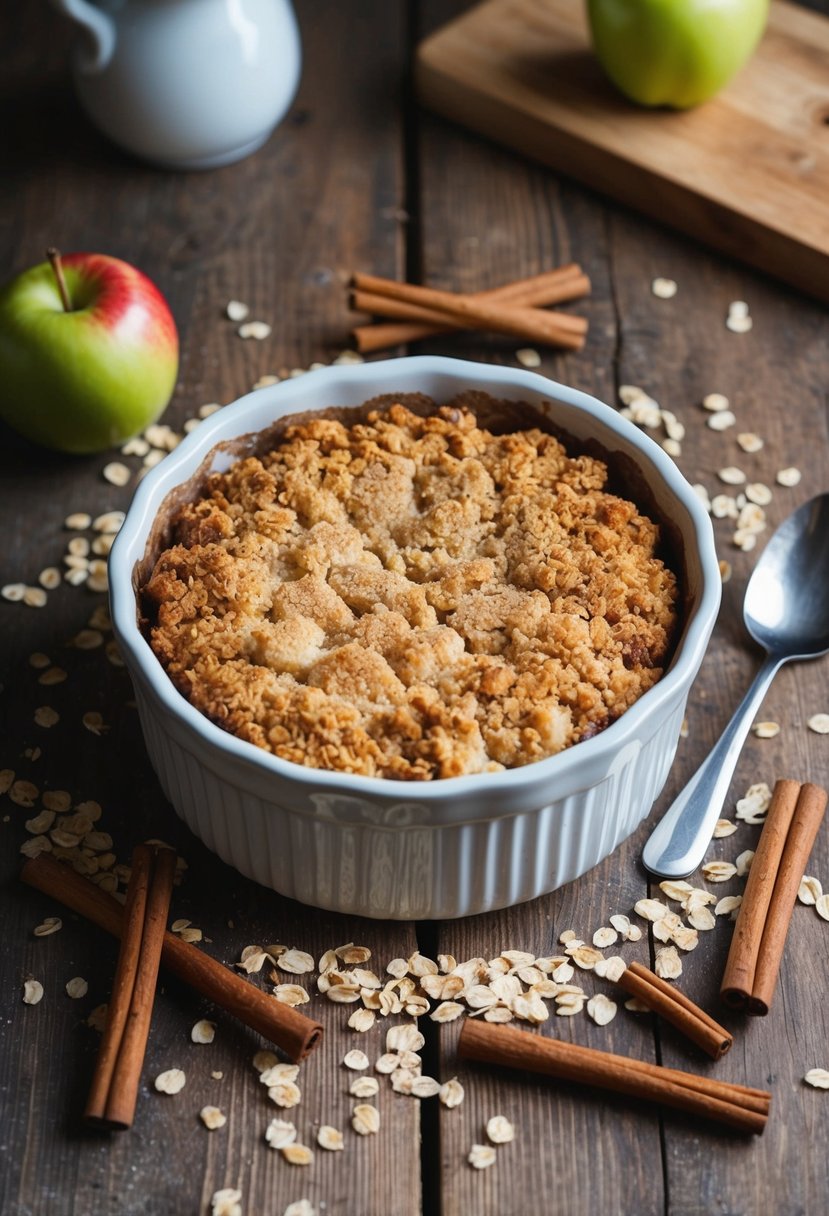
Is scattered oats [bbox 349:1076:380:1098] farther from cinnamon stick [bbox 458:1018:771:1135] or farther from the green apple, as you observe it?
the green apple

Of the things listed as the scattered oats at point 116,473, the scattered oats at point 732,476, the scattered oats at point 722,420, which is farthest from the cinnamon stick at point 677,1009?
the scattered oats at point 116,473

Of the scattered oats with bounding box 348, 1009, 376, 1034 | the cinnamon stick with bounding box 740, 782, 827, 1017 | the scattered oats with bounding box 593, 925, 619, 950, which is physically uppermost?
the cinnamon stick with bounding box 740, 782, 827, 1017

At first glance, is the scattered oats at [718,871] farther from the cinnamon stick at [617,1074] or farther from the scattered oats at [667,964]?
the cinnamon stick at [617,1074]

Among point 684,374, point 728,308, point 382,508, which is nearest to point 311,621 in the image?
point 382,508

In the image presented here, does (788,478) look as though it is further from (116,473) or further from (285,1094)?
(285,1094)

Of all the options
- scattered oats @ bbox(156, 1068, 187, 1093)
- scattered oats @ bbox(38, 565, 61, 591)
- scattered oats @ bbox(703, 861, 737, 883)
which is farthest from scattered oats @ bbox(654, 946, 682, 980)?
scattered oats @ bbox(38, 565, 61, 591)
